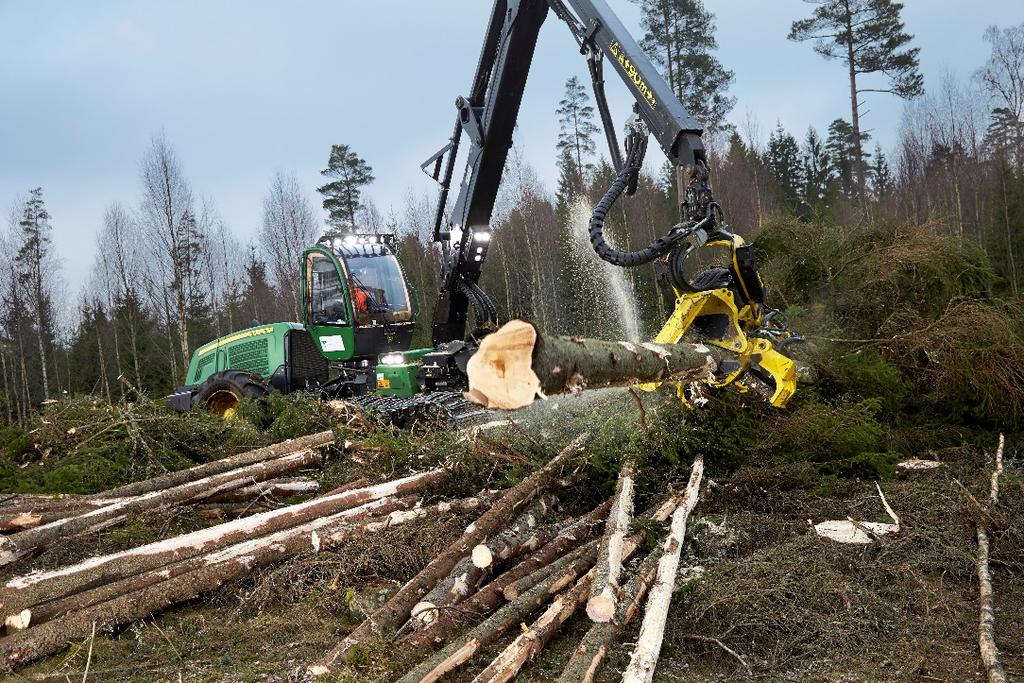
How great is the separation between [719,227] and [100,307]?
31.0m

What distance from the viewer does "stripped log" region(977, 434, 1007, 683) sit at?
298cm

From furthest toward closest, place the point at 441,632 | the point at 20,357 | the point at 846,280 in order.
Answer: the point at 20,357
the point at 846,280
the point at 441,632

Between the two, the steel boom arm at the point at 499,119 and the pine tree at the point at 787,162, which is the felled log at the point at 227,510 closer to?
the steel boom arm at the point at 499,119

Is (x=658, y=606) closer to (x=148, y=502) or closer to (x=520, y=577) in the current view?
(x=520, y=577)

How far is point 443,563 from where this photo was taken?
4.06m

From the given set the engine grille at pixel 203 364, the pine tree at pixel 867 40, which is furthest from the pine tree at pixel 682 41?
the engine grille at pixel 203 364

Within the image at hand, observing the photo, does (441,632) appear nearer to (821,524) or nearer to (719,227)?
(821,524)

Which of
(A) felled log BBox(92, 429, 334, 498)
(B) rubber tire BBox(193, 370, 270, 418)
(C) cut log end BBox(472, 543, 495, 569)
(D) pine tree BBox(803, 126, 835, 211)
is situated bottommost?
(C) cut log end BBox(472, 543, 495, 569)

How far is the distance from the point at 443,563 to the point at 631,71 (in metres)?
4.39

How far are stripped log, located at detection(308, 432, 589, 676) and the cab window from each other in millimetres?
4885

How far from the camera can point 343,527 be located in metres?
4.86

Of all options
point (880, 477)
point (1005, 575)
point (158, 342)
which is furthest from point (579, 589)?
point (158, 342)

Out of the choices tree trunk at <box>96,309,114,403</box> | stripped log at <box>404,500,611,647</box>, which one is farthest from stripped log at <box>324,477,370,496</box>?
tree trunk at <box>96,309,114,403</box>

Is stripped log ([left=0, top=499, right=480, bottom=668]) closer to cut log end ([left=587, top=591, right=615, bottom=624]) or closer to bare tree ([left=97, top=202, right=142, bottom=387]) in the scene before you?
cut log end ([left=587, top=591, right=615, bottom=624])
